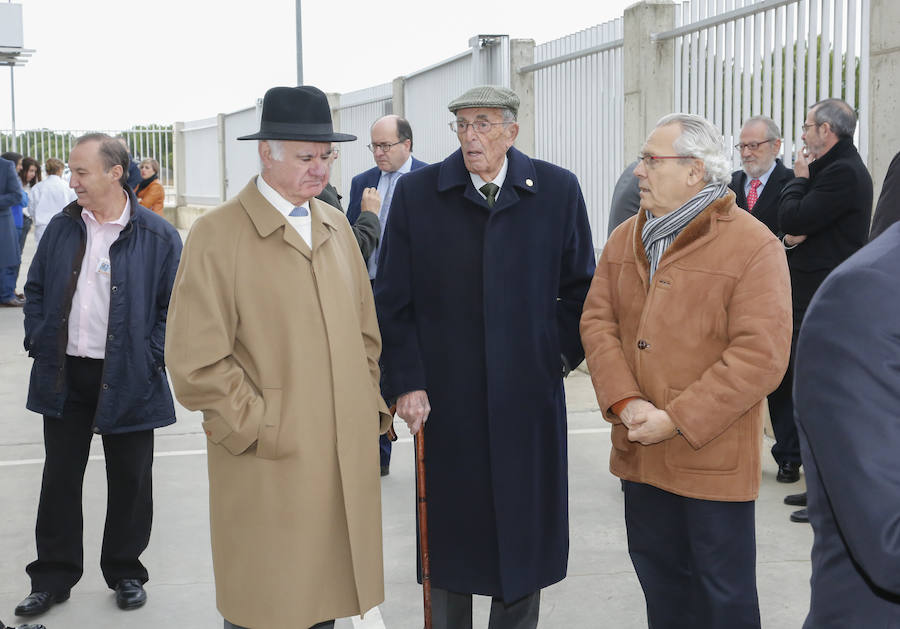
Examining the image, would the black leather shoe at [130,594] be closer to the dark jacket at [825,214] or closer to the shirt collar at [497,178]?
the shirt collar at [497,178]

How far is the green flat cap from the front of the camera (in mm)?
3521

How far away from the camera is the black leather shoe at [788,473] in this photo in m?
6.08

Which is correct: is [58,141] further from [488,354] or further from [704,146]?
[704,146]

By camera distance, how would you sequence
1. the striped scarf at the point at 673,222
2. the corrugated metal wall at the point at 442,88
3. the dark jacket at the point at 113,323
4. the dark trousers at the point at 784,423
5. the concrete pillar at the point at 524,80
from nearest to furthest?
the striped scarf at the point at 673,222, the dark jacket at the point at 113,323, the dark trousers at the point at 784,423, the concrete pillar at the point at 524,80, the corrugated metal wall at the point at 442,88

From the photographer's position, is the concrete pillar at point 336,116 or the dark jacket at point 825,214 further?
the concrete pillar at point 336,116

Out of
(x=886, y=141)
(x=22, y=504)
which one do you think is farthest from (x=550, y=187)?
(x=22, y=504)

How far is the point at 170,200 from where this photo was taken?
3145cm

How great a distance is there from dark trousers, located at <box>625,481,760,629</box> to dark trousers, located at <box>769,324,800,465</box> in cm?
278

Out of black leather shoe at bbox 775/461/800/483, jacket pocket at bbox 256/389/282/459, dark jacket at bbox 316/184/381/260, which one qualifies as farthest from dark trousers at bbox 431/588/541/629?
black leather shoe at bbox 775/461/800/483

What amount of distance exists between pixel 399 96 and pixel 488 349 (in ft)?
40.4

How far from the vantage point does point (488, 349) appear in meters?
3.49

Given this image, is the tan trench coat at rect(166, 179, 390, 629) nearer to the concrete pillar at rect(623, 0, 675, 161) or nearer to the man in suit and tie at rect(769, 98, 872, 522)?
the man in suit and tie at rect(769, 98, 872, 522)

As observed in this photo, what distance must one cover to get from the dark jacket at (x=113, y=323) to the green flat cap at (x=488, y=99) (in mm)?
1524

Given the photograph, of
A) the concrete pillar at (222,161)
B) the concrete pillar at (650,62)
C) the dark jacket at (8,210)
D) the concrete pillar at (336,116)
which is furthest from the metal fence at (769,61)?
the concrete pillar at (222,161)
